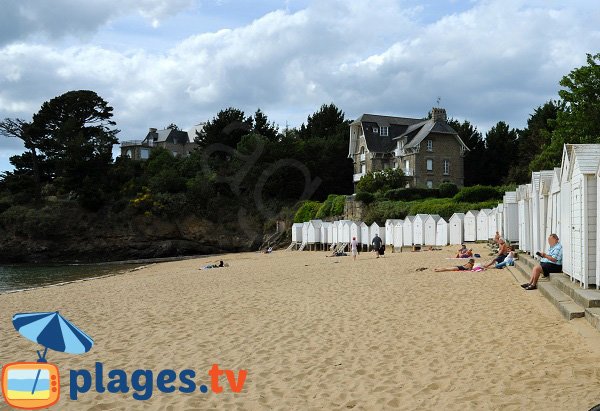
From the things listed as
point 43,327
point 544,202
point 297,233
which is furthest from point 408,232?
point 43,327

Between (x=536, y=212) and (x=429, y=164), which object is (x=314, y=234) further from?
(x=536, y=212)

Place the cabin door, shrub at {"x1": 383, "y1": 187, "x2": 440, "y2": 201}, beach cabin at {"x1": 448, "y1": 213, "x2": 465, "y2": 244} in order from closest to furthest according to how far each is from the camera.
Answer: the cabin door, beach cabin at {"x1": 448, "y1": 213, "x2": 465, "y2": 244}, shrub at {"x1": 383, "y1": 187, "x2": 440, "y2": 201}

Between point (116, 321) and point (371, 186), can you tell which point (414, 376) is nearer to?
point (116, 321)

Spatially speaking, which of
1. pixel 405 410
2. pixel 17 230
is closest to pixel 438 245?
pixel 405 410

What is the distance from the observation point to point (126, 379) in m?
7.25

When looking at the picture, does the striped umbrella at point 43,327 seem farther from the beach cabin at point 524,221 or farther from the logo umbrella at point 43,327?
the beach cabin at point 524,221

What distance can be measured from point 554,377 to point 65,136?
60781 mm

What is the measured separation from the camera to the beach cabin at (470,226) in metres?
31.4

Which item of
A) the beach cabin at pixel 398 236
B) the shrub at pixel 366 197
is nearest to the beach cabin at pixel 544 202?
the beach cabin at pixel 398 236

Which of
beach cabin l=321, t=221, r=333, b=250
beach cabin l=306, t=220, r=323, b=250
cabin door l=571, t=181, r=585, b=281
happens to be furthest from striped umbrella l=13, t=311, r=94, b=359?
beach cabin l=306, t=220, r=323, b=250

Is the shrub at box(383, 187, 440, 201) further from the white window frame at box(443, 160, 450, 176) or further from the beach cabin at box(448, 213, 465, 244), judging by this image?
the beach cabin at box(448, 213, 465, 244)

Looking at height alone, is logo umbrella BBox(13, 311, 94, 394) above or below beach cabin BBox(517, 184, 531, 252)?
below

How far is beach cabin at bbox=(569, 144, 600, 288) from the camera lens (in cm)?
982

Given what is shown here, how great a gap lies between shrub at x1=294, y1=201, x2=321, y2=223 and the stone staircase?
4032cm
